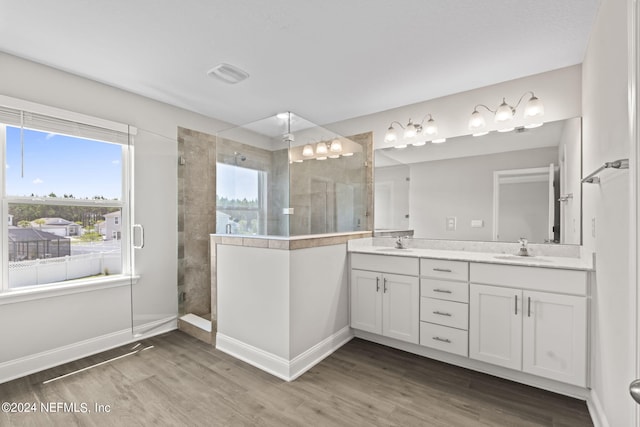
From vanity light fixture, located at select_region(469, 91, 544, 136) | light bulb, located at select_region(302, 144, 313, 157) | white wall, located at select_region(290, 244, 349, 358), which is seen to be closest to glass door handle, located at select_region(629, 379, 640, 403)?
white wall, located at select_region(290, 244, 349, 358)

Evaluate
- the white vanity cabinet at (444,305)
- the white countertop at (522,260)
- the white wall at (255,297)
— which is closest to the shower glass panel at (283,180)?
the white wall at (255,297)

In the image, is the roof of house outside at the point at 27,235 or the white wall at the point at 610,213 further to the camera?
the roof of house outside at the point at 27,235

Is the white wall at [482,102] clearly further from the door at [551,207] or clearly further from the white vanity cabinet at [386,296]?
the white vanity cabinet at [386,296]

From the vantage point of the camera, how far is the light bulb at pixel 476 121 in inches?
107

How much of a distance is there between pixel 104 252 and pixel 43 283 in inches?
19.1

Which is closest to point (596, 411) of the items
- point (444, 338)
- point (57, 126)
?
point (444, 338)

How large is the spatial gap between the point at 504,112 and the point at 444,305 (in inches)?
69.3

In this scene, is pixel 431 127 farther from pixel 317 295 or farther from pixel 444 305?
pixel 317 295

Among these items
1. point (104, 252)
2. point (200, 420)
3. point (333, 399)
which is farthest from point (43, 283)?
point (333, 399)

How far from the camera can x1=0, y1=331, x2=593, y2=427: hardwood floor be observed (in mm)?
1779

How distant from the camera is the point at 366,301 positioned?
281 centimetres

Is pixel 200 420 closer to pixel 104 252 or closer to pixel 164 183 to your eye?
pixel 104 252

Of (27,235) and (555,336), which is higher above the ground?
(27,235)

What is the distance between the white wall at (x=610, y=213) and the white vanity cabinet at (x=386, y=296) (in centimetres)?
115
